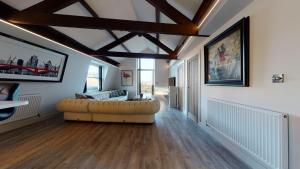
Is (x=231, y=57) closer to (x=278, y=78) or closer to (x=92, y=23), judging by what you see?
(x=278, y=78)

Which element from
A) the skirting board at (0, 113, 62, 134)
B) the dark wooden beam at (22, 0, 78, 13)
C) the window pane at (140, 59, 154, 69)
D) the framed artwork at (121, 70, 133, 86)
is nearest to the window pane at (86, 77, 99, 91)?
the skirting board at (0, 113, 62, 134)

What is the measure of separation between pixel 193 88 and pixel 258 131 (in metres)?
3.45

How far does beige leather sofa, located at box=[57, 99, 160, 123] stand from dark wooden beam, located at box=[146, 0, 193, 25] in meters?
2.20

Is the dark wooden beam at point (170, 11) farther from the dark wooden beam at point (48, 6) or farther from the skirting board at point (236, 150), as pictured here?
the skirting board at point (236, 150)

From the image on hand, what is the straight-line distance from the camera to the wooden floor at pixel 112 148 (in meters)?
2.49

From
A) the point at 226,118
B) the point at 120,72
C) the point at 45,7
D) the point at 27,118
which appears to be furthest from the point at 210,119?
the point at 120,72

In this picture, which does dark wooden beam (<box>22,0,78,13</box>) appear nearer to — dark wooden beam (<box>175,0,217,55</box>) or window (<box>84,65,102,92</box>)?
dark wooden beam (<box>175,0,217,55</box>)

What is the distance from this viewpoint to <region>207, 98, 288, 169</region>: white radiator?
1818mm

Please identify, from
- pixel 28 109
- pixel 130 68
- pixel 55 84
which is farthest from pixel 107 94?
pixel 28 109

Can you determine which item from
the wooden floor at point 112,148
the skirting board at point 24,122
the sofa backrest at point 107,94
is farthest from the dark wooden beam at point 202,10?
the sofa backrest at point 107,94

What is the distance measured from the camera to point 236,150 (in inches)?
110

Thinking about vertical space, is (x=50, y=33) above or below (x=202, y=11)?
below

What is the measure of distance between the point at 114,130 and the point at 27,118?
242 cm

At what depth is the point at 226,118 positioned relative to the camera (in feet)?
9.84
